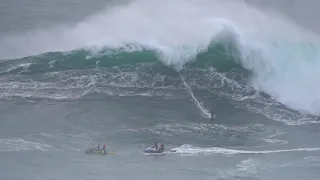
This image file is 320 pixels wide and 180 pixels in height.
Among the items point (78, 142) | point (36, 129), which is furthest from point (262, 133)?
point (36, 129)

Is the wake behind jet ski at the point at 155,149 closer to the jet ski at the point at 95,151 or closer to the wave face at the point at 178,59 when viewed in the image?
the jet ski at the point at 95,151

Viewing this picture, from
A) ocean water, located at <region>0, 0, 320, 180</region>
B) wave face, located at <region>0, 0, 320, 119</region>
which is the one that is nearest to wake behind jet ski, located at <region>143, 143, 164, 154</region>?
ocean water, located at <region>0, 0, 320, 180</region>

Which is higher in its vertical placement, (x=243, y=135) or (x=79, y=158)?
(x=243, y=135)

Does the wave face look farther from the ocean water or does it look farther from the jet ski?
the jet ski

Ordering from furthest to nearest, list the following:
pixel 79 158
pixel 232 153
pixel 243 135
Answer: pixel 243 135 → pixel 232 153 → pixel 79 158

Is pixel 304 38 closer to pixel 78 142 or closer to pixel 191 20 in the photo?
pixel 191 20

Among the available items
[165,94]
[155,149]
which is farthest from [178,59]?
[155,149]

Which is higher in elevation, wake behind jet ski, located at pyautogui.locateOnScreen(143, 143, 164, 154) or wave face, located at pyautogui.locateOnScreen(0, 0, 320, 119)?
wave face, located at pyautogui.locateOnScreen(0, 0, 320, 119)

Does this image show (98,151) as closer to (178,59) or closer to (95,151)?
(95,151)
